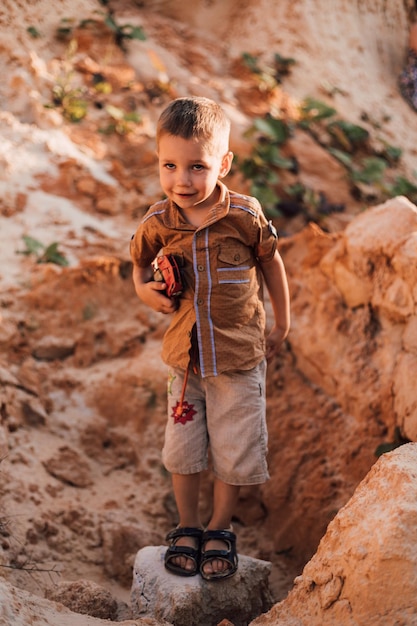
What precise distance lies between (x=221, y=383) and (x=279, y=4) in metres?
5.40

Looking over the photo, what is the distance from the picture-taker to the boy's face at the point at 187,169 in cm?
200

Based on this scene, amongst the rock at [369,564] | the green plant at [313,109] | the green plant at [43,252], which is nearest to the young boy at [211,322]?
the rock at [369,564]

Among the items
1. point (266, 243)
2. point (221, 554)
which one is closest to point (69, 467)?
point (221, 554)

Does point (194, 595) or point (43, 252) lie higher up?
point (43, 252)

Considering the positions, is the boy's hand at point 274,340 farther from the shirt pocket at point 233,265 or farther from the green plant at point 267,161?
the green plant at point 267,161

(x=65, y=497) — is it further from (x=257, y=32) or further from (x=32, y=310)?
(x=257, y=32)

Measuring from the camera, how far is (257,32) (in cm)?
641

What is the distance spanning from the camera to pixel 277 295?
2.38 m

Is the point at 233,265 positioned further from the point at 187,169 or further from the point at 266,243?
the point at 187,169

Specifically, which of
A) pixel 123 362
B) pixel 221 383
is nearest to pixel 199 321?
pixel 221 383

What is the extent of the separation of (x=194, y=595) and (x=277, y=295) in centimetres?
105

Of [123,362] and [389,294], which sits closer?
[389,294]

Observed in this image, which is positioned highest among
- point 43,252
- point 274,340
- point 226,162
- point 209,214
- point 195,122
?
point 195,122

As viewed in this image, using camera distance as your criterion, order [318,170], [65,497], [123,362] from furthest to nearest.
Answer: [318,170], [123,362], [65,497]
